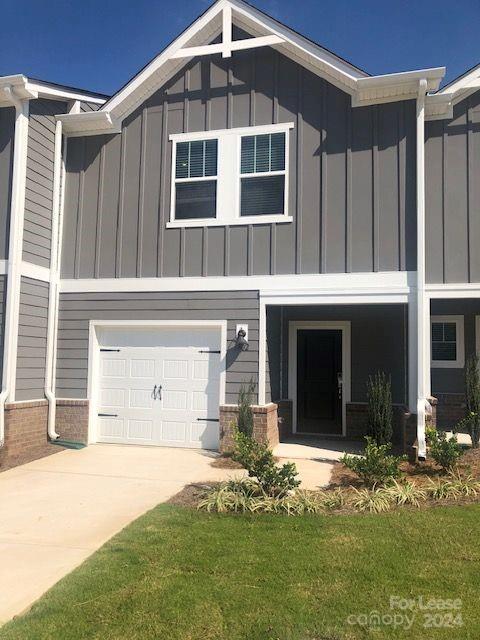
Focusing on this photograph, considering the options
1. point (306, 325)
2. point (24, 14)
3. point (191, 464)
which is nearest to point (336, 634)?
point (191, 464)

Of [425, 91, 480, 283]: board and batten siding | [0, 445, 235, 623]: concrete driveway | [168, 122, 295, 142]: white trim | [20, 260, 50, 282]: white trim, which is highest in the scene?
[168, 122, 295, 142]: white trim

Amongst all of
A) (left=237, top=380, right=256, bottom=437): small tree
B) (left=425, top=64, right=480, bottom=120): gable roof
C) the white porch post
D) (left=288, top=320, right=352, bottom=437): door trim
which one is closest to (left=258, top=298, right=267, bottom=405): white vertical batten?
(left=237, top=380, right=256, bottom=437): small tree

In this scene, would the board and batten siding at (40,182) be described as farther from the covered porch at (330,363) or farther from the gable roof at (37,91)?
the covered porch at (330,363)

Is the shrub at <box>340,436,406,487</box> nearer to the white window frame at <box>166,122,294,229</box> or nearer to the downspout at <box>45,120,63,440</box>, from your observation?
the white window frame at <box>166,122,294,229</box>

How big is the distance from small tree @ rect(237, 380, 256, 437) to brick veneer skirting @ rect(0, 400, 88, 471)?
2.83m

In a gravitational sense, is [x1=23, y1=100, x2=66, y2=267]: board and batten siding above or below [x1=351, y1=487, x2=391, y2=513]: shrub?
above

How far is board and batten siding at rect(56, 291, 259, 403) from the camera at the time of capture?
342 inches

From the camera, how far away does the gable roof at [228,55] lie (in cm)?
827

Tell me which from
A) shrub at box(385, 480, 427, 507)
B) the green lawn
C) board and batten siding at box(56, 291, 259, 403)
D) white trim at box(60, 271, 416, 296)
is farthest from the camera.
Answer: board and batten siding at box(56, 291, 259, 403)

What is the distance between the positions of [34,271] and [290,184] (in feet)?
15.2

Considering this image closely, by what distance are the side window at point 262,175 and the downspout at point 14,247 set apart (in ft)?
12.0

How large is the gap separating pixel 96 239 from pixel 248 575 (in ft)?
23.6

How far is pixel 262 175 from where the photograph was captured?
29.3 ft

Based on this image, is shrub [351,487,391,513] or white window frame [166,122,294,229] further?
white window frame [166,122,294,229]
